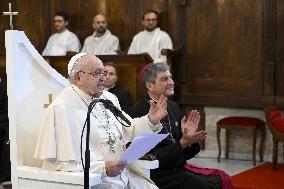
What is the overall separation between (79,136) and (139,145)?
437 millimetres

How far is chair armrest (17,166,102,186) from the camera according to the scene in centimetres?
343

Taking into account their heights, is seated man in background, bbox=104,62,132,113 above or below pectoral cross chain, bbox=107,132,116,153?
above

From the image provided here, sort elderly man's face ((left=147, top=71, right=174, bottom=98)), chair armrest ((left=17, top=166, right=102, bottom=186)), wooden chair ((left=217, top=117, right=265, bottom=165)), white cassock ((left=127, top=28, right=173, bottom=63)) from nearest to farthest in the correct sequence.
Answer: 1. chair armrest ((left=17, top=166, right=102, bottom=186))
2. elderly man's face ((left=147, top=71, right=174, bottom=98))
3. wooden chair ((left=217, top=117, right=265, bottom=165))
4. white cassock ((left=127, top=28, right=173, bottom=63))

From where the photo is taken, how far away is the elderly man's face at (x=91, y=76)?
12.3 ft

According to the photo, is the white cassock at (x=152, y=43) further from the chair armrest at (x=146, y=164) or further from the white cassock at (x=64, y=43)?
the chair armrest at (x=146, y=164)

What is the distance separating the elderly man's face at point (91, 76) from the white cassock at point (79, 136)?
7cm

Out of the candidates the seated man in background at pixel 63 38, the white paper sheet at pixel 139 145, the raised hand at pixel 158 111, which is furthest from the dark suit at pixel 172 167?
the seated man in background at pixel 63 38

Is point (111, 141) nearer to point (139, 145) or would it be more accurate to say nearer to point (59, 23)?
point (139, 145)

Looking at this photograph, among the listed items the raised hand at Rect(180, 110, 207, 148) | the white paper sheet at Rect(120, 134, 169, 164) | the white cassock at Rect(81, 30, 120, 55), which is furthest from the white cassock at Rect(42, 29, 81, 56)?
the white paper sheet at Rect(120, 134, 169, 164)

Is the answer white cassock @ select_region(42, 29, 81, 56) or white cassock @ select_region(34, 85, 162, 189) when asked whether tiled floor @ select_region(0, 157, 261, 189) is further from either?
white cassock @ select_region(34, 85, 162, 189)

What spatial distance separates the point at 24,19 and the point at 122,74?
125 inches

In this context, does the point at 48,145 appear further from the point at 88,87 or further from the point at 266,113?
the point at 266,113

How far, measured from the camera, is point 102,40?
9.98m

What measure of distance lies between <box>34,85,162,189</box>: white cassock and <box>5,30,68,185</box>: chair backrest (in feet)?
0.73
